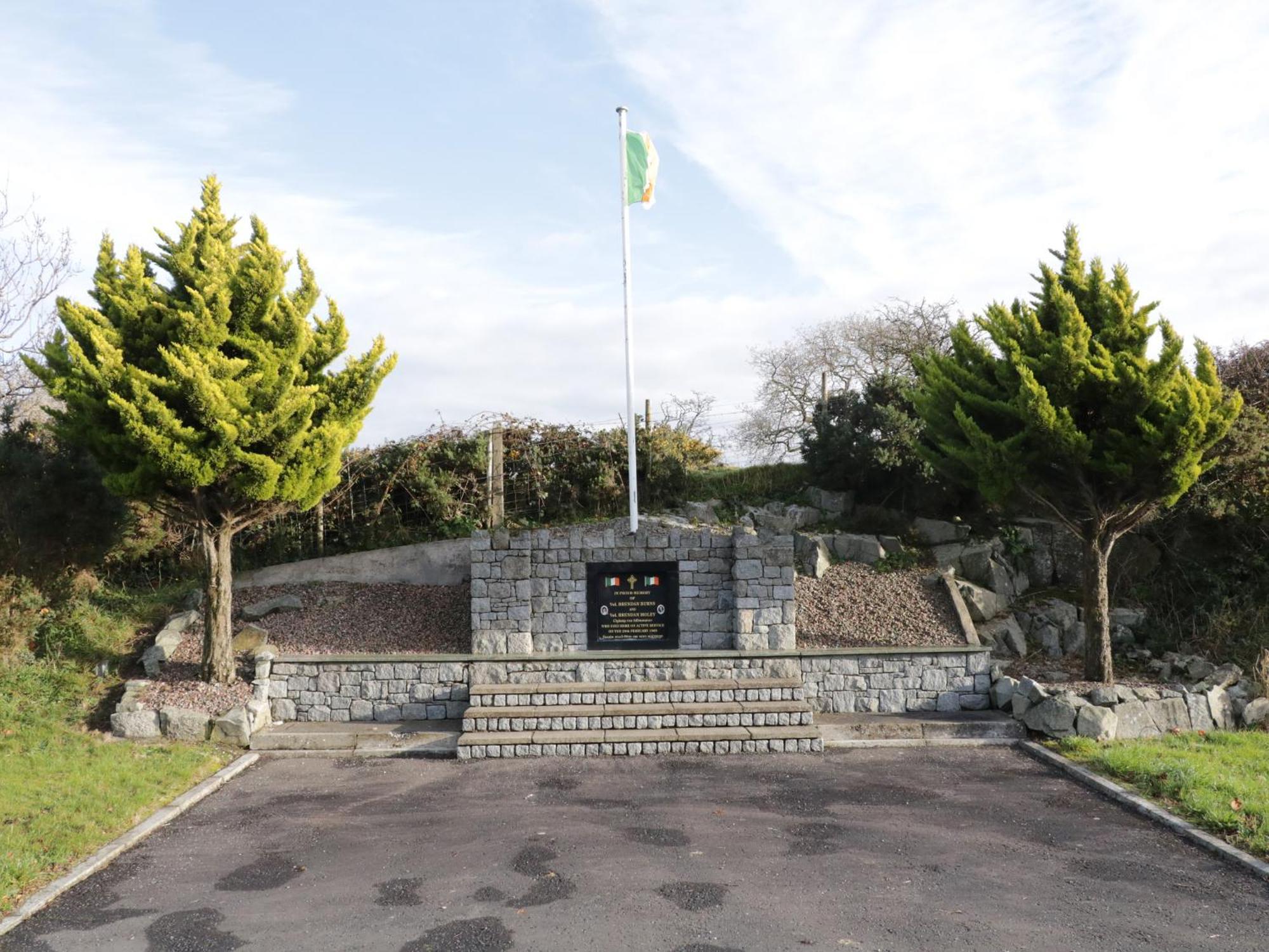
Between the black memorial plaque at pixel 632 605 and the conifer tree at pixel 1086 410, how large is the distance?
4.00 m

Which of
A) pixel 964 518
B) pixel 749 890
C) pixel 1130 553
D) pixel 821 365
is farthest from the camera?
pixel 821 365

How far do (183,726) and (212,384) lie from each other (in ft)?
12.4

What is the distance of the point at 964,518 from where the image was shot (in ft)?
51.8

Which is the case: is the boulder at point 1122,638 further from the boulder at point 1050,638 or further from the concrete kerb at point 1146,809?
the concrete kerb at point 1146,809

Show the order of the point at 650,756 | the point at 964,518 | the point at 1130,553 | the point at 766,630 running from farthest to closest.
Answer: the point at 964,518, the point at 1130,553, the point at 766,630, the point at 650,756

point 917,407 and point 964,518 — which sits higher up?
point 917,407

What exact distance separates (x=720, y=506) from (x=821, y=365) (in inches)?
413

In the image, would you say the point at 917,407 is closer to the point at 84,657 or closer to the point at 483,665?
the point at 483,665

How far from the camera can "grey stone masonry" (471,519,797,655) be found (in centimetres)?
1168

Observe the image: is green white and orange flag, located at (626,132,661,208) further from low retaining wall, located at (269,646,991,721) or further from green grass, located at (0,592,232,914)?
green grass, located at (0,592,232,914)

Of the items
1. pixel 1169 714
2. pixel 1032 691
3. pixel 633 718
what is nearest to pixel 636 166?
pixel 633 718

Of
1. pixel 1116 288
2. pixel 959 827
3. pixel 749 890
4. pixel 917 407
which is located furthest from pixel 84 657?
pixel 1116 288

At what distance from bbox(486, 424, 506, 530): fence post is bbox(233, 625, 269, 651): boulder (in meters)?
4.05

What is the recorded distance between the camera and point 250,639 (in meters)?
11.8
